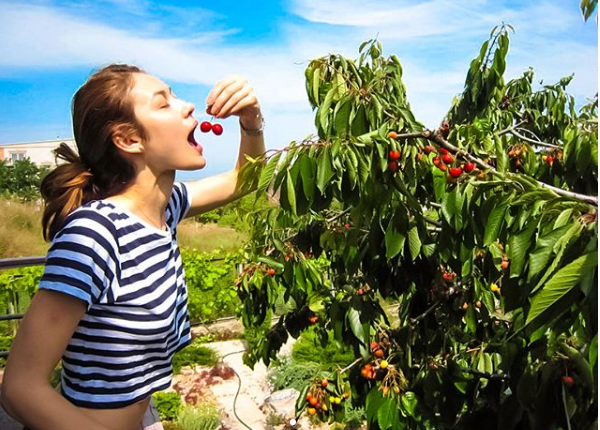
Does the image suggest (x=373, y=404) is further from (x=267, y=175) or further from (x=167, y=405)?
(x=167, y=405)

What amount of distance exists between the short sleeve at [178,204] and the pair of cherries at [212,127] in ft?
0.68

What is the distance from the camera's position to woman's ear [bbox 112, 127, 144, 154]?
3.70ft

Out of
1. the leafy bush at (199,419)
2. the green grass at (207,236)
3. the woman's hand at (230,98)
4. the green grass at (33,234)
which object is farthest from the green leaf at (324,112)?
the green grass at (207,236)

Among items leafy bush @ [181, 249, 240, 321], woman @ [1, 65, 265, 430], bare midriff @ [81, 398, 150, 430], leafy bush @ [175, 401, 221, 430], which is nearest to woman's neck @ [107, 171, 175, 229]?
woman @ [1, 65, 265, 430]

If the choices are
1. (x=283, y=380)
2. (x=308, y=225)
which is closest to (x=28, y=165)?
(x=283, y=380)

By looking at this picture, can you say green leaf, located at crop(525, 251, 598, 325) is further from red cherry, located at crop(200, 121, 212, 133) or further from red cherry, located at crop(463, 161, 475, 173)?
red cherry, located at crop(200, 121, 212, 133)

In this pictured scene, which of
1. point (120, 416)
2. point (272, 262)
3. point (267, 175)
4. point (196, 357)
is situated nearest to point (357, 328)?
point (272, 262)

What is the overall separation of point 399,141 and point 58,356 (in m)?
0.82

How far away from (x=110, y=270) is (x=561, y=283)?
0.69 meters

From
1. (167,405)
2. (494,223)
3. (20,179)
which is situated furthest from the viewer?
(20,179)

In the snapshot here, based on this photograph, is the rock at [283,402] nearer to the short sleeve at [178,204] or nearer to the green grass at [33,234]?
the short sleeve at [178,204]

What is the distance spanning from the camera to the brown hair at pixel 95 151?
113 centimetres

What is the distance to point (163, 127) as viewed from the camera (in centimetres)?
115

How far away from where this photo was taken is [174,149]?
115cm
